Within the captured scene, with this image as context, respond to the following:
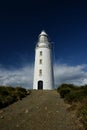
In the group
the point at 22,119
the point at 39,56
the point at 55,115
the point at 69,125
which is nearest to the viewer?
the point at 69,125

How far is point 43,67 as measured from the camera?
37.4 meters

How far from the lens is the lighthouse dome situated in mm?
40188

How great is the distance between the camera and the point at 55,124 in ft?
32.6

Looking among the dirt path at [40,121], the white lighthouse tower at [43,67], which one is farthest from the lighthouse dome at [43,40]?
the dirt path at [40,121]

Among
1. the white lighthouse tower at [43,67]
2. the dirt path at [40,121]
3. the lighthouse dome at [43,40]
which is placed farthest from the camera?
the lighthouse dome at [43,40]

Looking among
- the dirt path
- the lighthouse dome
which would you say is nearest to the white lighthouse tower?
the lighthouse dome

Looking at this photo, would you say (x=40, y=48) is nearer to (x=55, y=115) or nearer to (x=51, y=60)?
(x=51, y=60)

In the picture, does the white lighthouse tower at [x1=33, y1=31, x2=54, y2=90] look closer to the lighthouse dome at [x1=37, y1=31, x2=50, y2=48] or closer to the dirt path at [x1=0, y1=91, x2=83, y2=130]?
the lighthouse dome at [x1=37, y1=31, x2=50, y2=48]

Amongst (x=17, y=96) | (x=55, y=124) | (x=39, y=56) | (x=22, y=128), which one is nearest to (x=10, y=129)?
(x=22, y=128)

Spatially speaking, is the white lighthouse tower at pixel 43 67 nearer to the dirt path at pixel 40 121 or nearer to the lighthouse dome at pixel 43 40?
the lighthouse dome at pixel 43 40

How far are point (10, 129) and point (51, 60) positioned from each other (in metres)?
30.5

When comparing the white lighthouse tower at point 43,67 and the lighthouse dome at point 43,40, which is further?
the lighthouse dome at point 43,40

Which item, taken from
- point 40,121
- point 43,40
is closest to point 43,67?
point 43,40

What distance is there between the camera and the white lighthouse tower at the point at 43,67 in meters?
36.5
